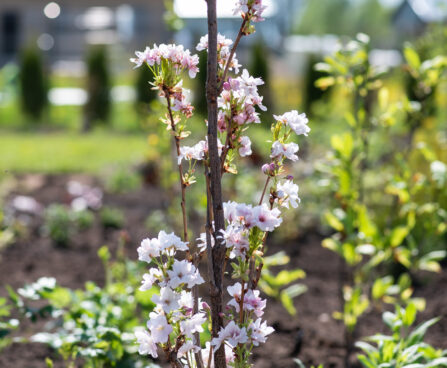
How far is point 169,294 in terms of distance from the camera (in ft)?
4.74

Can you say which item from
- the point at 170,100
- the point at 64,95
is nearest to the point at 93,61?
the point at 64,95

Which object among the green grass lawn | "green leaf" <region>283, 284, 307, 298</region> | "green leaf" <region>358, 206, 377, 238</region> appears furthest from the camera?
the green grass lawn

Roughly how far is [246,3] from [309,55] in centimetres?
1083

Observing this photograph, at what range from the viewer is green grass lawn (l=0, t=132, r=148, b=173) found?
7.41 m

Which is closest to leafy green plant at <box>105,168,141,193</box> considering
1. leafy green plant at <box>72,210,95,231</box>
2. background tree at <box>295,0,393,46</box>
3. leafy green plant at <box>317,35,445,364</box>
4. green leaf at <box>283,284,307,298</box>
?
leafy green plant at <box>72,210,95,231</box>

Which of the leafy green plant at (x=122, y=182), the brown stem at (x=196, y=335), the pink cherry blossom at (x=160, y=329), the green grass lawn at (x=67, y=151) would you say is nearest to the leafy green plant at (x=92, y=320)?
the brown stem at (x=196, y=335)

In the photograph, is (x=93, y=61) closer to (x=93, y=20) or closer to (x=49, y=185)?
(x=49, y=185)

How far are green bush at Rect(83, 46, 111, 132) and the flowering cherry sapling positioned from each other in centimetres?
1059

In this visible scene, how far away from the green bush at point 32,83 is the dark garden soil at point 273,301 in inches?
279

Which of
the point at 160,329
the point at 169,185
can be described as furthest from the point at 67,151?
the point at 160,329

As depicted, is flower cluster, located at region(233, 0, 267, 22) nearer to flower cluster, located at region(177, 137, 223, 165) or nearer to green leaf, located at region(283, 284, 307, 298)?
flower cluster, located at region(177, 137, 223, 165)

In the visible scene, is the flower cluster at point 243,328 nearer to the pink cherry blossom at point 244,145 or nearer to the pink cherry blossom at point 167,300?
the pink cherry blossom at point 167,300

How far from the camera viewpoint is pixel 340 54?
8.35 ft

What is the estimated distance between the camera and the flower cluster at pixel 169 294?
1.44 metres
